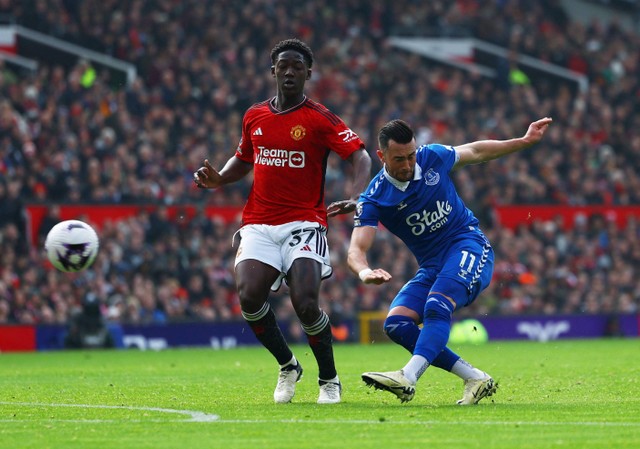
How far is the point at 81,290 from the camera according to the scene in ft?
74.9

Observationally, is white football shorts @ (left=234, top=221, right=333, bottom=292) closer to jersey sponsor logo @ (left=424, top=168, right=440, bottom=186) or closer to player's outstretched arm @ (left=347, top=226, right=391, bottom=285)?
player's outstretched arm @ (left=347, top=226, right=391, bottom=285)

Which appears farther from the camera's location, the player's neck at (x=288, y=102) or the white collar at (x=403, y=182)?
the player's neck at (x=288, y=102)

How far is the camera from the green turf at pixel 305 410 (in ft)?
23.3

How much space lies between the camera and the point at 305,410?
8.93 m

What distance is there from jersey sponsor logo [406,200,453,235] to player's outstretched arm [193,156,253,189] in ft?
5.32

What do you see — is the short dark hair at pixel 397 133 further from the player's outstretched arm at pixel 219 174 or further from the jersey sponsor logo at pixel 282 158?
the player's outstretched arm at pixel 219 174

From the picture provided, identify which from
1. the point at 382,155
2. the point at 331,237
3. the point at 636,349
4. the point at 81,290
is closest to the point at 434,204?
the point at 382,155

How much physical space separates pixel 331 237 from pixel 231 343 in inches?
135

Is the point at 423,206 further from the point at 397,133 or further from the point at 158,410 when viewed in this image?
the point at 158,410

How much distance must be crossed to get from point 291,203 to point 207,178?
2.76ft

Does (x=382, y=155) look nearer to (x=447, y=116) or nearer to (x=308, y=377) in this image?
(x=308, y=377)

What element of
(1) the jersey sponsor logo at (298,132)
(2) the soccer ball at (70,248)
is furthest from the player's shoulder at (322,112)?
(2) the soccer ball at (70,248)

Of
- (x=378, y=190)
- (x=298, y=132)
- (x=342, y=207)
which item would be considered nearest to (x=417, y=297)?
(x=378, y=190)

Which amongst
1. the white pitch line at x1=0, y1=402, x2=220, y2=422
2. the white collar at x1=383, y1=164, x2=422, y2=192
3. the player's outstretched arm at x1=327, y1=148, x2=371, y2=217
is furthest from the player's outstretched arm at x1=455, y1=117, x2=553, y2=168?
the white pitch line at x1=0, y1=402, x2=220, y2=422
